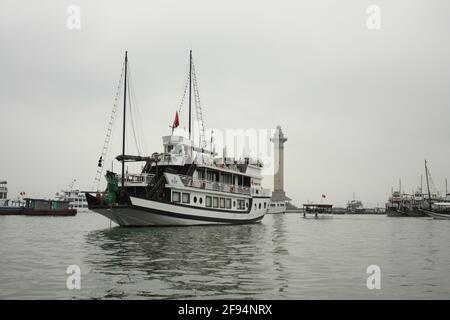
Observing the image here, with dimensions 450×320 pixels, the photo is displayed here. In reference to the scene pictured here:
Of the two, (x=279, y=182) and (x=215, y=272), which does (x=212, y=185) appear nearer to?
(x=215, y=272)

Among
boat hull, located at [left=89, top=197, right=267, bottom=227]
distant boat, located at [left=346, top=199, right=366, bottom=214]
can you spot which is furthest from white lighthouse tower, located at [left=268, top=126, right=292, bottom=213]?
boat hull, located at [left=89, top=197, right=267, bottom=227]

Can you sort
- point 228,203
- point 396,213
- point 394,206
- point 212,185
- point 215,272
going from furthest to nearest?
point 394,206
point 396,213
point 228,203
point 212,185
point 215,272

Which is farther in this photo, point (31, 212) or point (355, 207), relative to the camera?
point (355, 207)

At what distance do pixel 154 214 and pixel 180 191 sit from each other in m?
3.43

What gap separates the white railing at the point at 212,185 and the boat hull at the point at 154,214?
2066mm

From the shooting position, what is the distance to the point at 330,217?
81.4 meters

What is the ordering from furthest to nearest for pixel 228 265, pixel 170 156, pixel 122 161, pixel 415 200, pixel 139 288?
pixel 415 200 < pixel 170 156 < pixel 122 161 < pixel 228 265 < pixel 139 288

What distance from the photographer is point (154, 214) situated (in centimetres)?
3192

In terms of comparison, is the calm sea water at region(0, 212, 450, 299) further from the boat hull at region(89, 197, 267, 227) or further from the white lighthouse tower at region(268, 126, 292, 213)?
the white lighthouse tower at region(268, 126, 292, 213)

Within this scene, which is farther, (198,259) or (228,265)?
(198,259)

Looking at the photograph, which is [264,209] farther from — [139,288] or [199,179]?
[139,288]

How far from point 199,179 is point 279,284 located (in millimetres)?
26137

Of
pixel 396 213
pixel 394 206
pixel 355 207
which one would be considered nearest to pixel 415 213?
pixel 396 213
